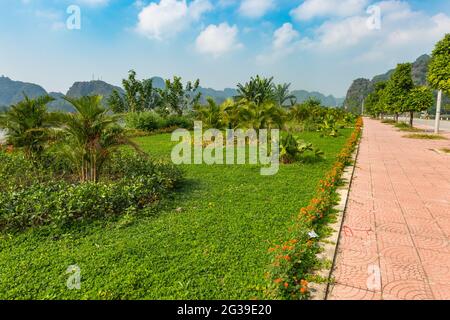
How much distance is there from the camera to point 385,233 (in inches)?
142

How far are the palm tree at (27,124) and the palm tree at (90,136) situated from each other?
1.44 meters

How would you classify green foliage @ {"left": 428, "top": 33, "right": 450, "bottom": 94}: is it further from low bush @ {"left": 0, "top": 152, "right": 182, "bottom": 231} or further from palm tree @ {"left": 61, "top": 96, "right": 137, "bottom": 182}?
palm tree @ {"left": 61, "top": 96, "right": 137, "bottom": 182}

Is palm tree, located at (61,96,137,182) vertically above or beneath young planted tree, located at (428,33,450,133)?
beneath

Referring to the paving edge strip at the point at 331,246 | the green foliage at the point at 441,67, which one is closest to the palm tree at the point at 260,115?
the green foliage at the point at 441,67

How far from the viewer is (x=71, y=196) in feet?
13.3

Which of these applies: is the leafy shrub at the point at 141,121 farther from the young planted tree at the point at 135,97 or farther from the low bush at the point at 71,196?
the low bush at the point at 71,196

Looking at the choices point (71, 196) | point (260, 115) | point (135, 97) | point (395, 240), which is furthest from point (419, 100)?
point (135, 97)

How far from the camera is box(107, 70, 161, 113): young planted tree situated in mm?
24814

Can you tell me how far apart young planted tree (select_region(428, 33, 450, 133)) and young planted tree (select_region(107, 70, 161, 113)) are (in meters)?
21.8

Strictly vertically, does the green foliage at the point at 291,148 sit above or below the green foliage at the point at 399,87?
below

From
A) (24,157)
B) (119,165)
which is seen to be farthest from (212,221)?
(24,157)

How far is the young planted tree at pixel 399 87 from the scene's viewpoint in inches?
795

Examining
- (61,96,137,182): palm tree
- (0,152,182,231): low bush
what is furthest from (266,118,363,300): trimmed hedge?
(61,96,137,182): palm tree
